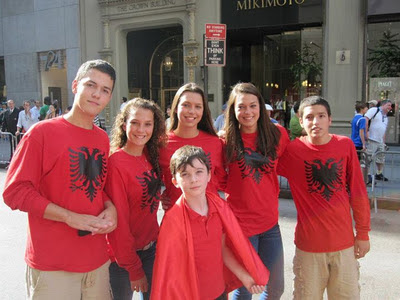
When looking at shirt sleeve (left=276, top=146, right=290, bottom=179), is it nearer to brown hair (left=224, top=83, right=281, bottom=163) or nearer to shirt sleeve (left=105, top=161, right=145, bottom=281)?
brown hair (left=224, top=83, right=281, bottom=163)

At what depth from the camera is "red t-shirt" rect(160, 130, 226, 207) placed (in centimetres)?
296

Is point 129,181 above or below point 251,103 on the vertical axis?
below

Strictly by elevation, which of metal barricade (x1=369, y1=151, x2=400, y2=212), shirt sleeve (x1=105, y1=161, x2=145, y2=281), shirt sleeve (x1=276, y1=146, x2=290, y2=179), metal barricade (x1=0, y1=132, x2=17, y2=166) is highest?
shirt sleeve (x1=276, y1=146, x2=290, y2=179)

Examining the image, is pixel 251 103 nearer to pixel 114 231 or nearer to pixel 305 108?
pixel 305 108

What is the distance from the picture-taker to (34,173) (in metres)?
2.12

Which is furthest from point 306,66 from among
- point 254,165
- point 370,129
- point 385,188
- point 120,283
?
point 120,283

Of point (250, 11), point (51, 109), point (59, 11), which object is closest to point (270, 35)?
point (250, 11)

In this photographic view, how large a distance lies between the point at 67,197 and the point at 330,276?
2.11m

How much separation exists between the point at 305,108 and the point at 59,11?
17952 millimetres

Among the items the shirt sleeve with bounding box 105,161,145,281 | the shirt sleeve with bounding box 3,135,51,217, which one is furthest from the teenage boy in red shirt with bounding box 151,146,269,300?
the shirt sleeve with bounding box 3,135,51,217

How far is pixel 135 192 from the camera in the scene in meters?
2.69

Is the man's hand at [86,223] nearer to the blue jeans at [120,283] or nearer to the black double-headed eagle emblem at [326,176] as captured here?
the blue jeans at [120,283]

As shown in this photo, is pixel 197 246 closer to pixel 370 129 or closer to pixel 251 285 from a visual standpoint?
pixel 251 285

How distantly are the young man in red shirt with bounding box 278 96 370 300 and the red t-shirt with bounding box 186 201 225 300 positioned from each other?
85 cm
